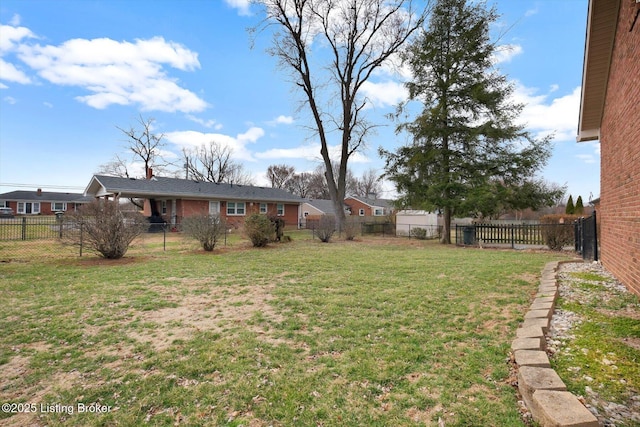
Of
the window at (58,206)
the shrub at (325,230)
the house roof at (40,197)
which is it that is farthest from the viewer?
the window at (58,206)

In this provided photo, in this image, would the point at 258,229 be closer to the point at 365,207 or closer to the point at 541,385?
the point at 541,385

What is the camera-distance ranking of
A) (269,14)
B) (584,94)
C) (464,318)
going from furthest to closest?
(269,14)
(584,94)
(464,318)

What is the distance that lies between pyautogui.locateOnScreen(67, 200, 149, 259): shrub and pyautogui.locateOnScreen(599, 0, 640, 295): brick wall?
1173cm

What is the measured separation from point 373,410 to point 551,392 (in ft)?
3.99

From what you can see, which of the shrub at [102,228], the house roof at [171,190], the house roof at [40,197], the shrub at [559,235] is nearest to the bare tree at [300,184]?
the house roof at [171,190]

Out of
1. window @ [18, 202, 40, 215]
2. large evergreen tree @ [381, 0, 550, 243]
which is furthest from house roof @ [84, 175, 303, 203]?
window @ [18, 202, 40, 215]

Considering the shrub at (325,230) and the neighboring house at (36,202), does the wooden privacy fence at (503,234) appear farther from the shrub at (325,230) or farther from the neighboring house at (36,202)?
the neighboring house at (36,202)

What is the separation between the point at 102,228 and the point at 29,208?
46.0m

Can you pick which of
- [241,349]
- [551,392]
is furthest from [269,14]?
[551,392]

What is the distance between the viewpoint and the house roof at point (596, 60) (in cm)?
537

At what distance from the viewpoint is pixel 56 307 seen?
15.5 feet

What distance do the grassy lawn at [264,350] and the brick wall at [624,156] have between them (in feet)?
5.01

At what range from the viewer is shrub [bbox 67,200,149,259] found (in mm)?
9195

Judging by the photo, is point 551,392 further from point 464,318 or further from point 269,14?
point 269,14
